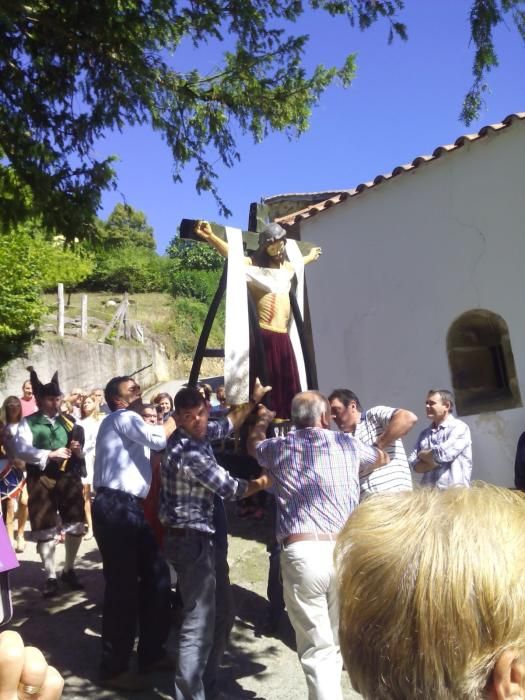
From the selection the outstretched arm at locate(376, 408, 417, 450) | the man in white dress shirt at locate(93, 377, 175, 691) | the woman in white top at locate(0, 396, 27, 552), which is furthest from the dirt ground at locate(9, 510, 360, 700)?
the outstretched arm at locate(376, 408, 417, 450)

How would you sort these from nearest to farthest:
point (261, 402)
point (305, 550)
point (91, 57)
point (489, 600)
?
1. point (489, 600)
2. point (305, 550)
3. point (261, 402)
4. point (91, 57)

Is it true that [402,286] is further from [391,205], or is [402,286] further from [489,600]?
[489,600]

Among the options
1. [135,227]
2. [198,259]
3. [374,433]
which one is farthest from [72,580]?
[135,227]

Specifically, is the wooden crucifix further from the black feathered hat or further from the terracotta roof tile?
the terracotta roof tile

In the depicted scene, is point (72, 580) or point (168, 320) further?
point (168, 320)

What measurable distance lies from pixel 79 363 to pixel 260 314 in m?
14.7

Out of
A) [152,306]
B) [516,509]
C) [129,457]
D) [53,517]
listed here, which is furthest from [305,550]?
[152,306]

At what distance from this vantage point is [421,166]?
7340 mm

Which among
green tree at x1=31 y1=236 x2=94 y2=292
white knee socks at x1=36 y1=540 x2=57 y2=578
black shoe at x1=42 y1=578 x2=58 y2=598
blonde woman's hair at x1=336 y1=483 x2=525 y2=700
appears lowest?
black shoe at x1=42 y1=578 x2=58 y2=598

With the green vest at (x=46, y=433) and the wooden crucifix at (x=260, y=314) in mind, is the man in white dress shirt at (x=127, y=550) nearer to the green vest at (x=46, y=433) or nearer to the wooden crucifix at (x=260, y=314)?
the wooden crucifix at (x=260, y=314)

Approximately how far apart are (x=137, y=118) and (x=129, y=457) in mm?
2929

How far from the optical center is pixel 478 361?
23.6 ft

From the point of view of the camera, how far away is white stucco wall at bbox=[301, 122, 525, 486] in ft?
21.9

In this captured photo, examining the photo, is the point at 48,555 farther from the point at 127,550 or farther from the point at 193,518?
the point at 193,518
